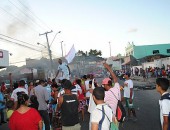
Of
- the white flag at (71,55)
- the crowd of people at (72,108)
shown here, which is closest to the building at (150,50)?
the white flag at (71,55)

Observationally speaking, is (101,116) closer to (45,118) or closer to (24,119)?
(24,119)

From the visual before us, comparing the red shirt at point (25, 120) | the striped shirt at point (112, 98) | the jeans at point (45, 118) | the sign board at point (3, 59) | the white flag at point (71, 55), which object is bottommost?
the jeans at point (45, 118)

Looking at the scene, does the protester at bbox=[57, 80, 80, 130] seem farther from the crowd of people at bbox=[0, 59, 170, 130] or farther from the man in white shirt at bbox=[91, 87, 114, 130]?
the man in white shirt at bbox=[91, 87, 114, 130]

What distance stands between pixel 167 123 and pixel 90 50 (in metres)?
97.9

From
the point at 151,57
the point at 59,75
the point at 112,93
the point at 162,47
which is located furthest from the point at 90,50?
the point at 112,93

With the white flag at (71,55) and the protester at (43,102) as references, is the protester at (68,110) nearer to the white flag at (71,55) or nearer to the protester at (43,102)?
the protester at (43,102)

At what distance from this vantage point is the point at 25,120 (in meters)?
4.17

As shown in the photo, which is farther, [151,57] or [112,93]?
[151,57]

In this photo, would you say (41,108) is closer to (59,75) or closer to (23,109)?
(23,109)

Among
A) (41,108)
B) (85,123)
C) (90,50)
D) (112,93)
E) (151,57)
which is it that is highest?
(90,50)

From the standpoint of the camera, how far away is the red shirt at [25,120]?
417 cm

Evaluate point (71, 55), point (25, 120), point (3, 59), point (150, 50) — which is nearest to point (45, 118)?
point (25, 120)

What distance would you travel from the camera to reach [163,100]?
168 inches

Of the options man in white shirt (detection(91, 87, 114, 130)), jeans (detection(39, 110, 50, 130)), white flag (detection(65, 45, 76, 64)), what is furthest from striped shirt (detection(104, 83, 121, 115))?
white flag (detection(65, 45, 76, 64))
